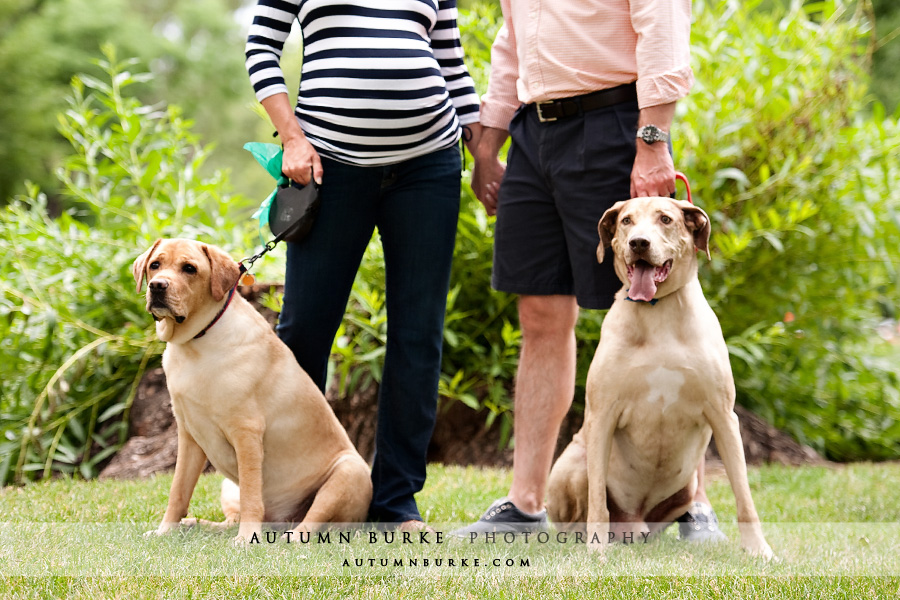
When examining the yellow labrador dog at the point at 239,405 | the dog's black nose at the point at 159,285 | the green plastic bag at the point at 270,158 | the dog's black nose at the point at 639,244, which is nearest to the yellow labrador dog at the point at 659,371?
the dog's black nose at the point at 639,244

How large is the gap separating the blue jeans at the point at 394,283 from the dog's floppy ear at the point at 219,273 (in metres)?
0.22

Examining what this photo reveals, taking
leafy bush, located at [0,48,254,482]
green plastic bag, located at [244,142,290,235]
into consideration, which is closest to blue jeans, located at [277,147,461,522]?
green plastic bag, located at [244,142,290,235]

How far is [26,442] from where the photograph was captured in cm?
450

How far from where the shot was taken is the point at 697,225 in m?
2.82

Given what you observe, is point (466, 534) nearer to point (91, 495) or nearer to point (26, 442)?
point (91, 495)

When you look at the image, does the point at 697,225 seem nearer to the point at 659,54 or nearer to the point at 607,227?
the point at 607,227

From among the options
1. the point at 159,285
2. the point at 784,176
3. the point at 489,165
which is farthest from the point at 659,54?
the point at 784,176

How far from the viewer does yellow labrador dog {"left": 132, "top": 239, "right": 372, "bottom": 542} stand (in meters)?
2.80

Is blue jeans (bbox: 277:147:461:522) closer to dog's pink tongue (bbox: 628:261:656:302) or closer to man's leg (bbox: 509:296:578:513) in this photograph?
man's leg (bbox: 509:296:578:513)

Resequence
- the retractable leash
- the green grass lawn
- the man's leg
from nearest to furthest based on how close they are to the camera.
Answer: the green grass lawn
the retractable leash
the man's leg

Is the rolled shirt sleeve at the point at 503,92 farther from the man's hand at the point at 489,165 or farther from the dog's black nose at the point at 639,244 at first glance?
the dog's black nose at the point at 639,244

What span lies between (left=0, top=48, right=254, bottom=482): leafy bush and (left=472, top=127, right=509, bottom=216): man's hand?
2.32 metres

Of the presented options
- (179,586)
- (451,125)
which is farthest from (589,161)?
(179,586)

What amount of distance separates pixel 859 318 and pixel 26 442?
546cm
